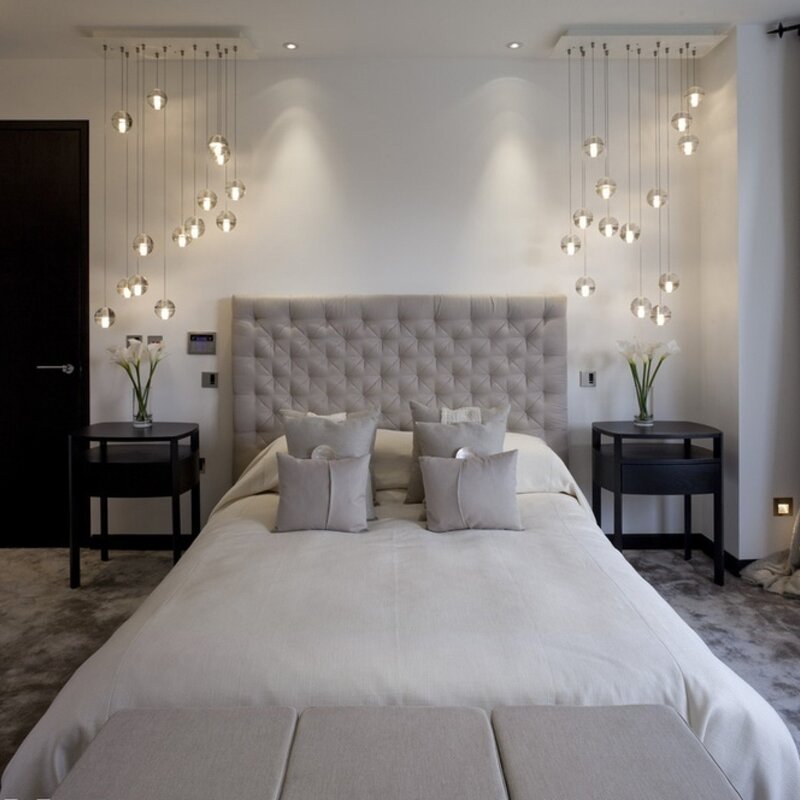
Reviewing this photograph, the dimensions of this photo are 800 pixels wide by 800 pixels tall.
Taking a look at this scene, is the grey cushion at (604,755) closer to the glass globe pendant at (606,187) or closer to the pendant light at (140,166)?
the glass globe pendant at (606,187)

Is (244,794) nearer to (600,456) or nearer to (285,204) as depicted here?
(600,456)

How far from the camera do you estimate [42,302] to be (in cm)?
396

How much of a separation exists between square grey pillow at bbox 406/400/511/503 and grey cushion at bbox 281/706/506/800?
5.39 feet

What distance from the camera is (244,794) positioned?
46.1 inches

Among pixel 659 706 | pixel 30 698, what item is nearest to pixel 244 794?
pixel 659 706

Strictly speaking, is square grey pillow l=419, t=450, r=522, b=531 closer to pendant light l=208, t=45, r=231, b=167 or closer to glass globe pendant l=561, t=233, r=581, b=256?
glass globe pendant l=561, t=233, r=581, b=256

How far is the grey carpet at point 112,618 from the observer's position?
240cm

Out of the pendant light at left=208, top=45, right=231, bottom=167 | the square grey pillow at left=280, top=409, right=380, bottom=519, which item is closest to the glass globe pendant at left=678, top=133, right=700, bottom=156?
the square grey pillow at left=280, top=409, right=380, bottom=519

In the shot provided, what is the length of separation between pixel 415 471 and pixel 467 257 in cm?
135

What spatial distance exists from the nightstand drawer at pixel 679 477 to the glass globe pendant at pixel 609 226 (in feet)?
3.94

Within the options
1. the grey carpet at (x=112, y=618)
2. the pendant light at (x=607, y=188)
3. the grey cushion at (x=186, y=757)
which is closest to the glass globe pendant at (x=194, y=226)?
the grey carpet at (x=112, y=618)

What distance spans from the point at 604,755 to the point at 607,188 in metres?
2.88

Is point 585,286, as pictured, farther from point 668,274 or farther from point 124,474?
point 124,474

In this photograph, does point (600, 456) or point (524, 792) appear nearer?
point (524, 792)
